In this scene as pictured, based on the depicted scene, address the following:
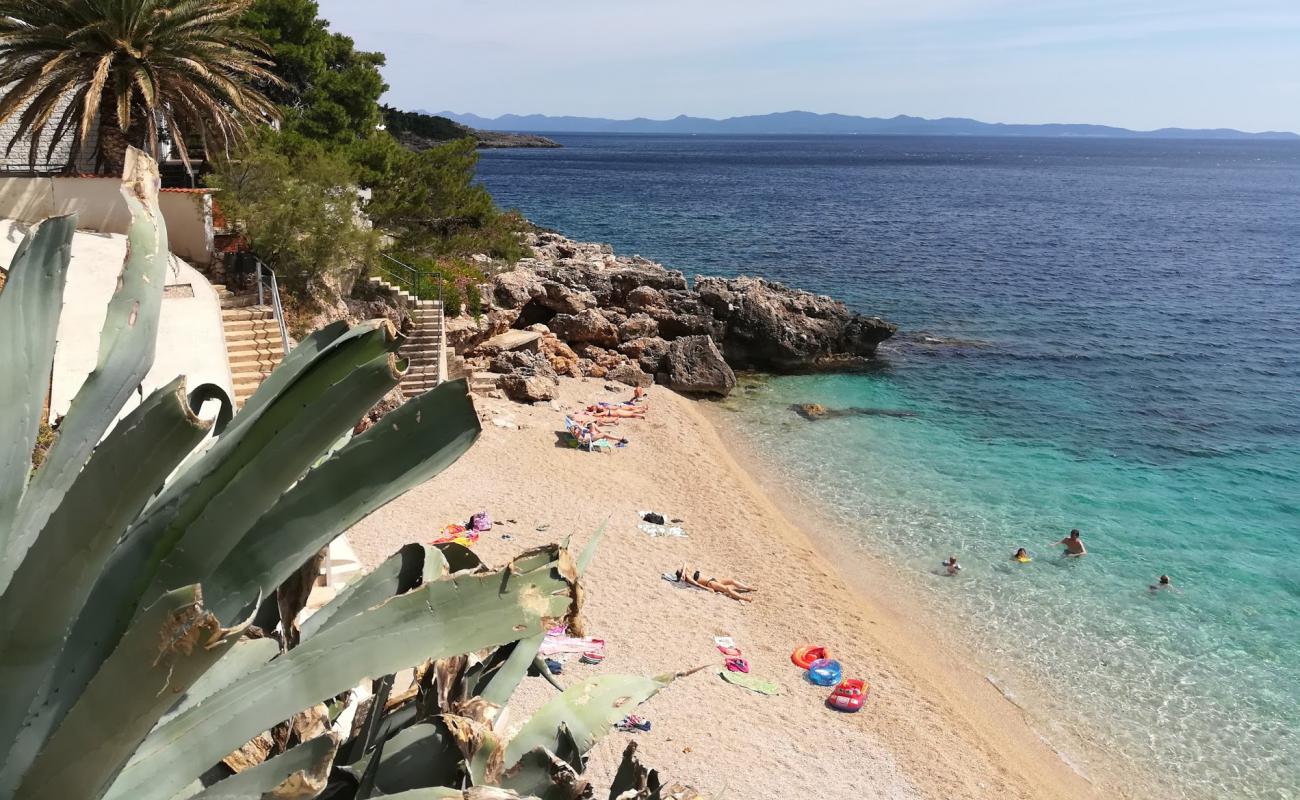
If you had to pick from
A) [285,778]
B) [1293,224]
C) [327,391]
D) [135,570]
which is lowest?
[1293,224]

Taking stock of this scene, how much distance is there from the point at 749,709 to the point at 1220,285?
54.2 meters

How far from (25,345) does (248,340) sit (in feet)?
51.4

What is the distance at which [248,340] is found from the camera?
16641 millimetres

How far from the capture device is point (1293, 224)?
90.2 metres

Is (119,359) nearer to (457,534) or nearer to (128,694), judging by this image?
(128,694)

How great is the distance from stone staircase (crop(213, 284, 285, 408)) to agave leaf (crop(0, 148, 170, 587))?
1342cm

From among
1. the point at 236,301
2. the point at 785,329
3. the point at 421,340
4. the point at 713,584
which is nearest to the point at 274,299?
the point at 236,301

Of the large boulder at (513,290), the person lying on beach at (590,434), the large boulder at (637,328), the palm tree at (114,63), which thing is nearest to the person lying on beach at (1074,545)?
the person lying on beach at (590,434)

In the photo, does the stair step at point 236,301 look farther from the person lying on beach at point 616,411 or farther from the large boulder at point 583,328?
the large boulder at point 583,328

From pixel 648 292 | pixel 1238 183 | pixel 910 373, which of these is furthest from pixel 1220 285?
pixel 1238 183

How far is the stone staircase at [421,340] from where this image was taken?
21812 mm

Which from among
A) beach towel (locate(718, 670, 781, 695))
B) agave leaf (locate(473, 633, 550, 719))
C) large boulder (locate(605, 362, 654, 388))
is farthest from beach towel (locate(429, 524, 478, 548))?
agave leaf (locate(473, 633, 550, 719))

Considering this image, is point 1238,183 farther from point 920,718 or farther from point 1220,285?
point 920,718

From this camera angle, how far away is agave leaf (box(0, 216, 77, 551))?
1963 millimetres
